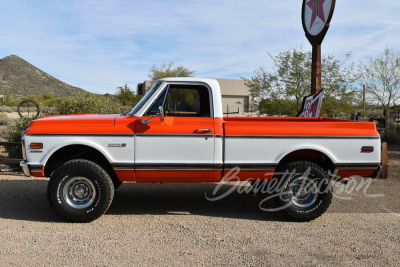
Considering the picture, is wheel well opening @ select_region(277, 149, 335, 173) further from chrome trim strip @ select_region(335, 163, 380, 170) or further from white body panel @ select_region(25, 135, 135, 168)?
white body panel @ select_region(25, 135, 135, 168)

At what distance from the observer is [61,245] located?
183 inches

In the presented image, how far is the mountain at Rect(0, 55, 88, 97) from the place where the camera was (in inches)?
3578

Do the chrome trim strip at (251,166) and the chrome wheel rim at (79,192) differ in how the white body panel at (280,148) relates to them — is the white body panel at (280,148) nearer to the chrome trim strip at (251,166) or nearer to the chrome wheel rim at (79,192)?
the chrome trim strip at (251,166)

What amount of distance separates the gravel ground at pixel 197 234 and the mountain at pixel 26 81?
86.7 metres

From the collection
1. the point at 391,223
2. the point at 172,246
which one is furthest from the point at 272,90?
the point at 172,246

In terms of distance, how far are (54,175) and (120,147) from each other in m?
0.98

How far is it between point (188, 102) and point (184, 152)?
96 centimetres

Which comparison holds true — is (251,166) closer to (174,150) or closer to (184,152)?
(184,152)

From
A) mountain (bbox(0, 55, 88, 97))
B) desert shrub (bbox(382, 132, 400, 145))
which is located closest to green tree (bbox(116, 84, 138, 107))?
desert shrub (bbox(382, 132, 400, 145))

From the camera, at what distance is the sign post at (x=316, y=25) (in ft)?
30.8

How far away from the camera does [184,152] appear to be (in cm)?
564

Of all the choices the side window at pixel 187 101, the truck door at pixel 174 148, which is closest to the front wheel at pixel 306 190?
the truck door at pixel 174 148

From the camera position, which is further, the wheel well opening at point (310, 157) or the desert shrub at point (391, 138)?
the desert shrub at point (391, 138)

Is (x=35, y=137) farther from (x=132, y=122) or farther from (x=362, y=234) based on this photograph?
(x=362, y=234)
